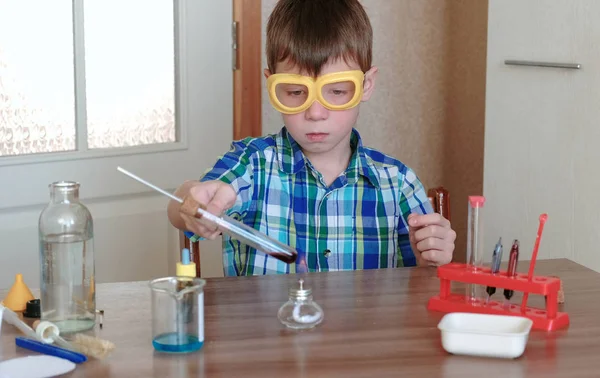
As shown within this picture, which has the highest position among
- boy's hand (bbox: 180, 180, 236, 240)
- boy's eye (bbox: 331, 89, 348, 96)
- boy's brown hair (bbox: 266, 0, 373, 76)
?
boy's brown hair (bbox: 266, 0, 373, 76)

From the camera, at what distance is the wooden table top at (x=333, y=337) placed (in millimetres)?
1219

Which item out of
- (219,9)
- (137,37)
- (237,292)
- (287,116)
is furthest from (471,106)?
(237,292)

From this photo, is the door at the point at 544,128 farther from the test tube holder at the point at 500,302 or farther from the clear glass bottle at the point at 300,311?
the clear glass bottle at the point at 300,311

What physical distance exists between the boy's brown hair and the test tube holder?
57 centimetres

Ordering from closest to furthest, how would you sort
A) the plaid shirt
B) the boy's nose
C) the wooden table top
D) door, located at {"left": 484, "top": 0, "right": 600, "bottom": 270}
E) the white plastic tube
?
the wooden table top, the white plastic tube, the boy's nose, the plaid shirt, door, located at {"left": 484, "top": 0, "right": 600, "bottom": 270}

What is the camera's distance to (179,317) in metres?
1.29

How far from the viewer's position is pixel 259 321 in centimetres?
141

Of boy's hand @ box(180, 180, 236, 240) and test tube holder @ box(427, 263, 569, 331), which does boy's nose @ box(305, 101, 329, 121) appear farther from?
test tube holder @ box(427, 263, 569, 331)

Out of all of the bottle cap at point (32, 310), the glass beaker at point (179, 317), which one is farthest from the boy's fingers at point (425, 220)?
the bottle cap at point (32, 310)

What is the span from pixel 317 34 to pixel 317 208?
1.15ft

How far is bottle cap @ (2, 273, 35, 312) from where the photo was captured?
1.47 m

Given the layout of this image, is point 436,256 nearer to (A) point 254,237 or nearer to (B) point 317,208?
(B) point 317,208

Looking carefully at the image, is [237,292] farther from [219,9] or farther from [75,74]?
[219,9]

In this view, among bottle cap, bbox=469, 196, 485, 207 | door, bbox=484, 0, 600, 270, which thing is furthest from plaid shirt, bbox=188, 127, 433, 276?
door, bbox=484, 0, 600, 270
